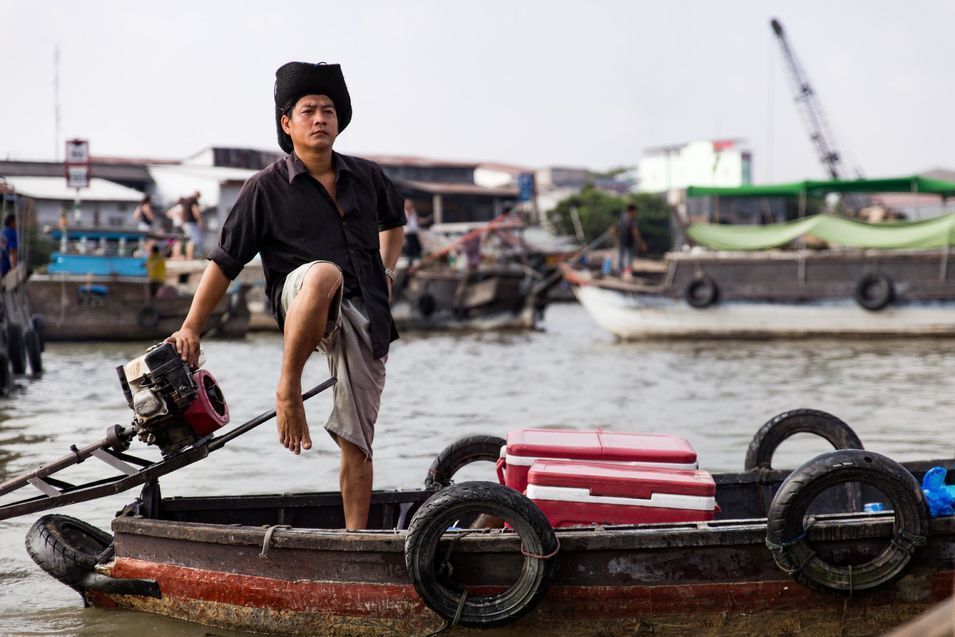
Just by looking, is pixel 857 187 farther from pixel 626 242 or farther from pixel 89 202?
pixel 89 202

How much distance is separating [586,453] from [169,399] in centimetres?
167

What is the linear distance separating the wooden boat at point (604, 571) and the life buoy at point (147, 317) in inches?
657

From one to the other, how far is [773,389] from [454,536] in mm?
9732

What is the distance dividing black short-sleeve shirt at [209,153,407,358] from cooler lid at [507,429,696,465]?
786mm

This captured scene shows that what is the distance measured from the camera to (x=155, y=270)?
20.7 meters

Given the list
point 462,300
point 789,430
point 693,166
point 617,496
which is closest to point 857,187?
point 462,300

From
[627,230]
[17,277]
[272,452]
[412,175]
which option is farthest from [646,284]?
[412,175]

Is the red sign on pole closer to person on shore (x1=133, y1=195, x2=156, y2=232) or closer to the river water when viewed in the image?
person on shore (x1=133, y1=195, x2=156, y2=232)

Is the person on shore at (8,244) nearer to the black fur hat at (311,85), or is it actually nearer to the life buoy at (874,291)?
the black fur hat at (311,85)

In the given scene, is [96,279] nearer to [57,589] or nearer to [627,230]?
[627,230]

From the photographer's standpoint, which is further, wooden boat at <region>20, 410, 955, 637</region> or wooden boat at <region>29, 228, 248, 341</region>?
wooden boat at <region>29, 228, 248, 341</region>

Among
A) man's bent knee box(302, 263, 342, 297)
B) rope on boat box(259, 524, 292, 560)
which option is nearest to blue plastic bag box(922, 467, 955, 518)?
man's bent knee box(302, 263, 342, 297)

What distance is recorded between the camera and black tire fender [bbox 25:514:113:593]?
457 centimetres

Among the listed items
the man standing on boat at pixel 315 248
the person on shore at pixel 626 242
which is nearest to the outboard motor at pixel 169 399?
the man standing on boat at pixel 315 248
